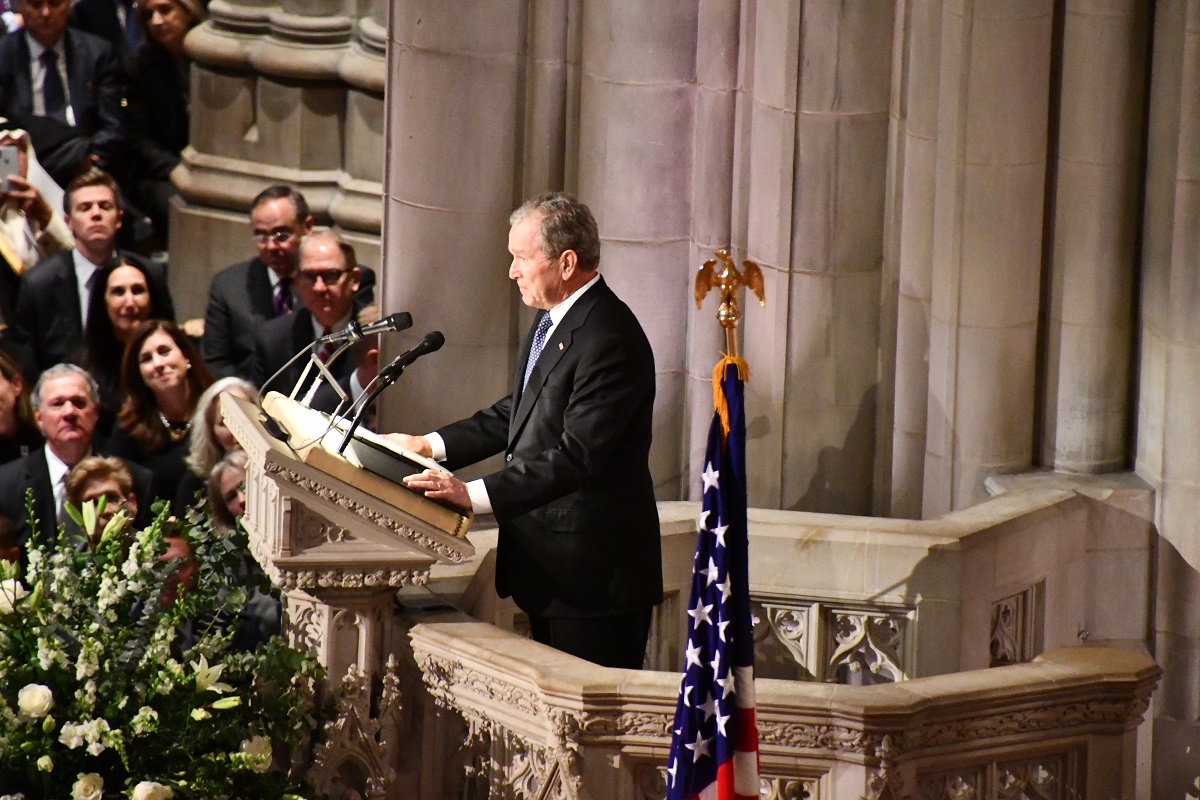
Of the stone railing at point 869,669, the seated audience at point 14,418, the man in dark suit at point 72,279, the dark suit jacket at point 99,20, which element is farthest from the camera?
the dark suit jacket at point 99,20

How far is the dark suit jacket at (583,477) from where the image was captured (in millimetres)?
5949

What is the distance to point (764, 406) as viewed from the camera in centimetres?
763

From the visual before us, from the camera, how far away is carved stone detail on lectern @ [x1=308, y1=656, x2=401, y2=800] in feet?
19.8

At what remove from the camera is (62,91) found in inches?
439

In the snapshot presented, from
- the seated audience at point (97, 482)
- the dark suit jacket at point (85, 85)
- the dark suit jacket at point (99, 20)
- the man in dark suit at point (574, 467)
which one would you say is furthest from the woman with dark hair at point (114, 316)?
the man in dark suit at point (574, 467)

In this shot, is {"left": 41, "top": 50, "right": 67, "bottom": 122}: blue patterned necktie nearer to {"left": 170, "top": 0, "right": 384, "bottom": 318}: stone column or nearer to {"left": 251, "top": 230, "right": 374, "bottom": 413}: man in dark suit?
{"left": 170, "top": 0, "right": 384, "bottom": 318}: stone column

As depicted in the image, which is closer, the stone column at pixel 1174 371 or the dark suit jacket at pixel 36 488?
the stone column at pixel 1174 371

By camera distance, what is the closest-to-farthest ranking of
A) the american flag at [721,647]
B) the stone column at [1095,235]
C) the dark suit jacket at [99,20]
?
the american flag at [721,647] < the stone column at [1095,235] < the dark suit jacket at [99,20]

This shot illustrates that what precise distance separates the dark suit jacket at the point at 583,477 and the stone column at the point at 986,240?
1.54 m

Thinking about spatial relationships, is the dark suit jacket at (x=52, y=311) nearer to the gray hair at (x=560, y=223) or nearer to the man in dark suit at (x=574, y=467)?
the man in dark suit at (x=574, y=467)

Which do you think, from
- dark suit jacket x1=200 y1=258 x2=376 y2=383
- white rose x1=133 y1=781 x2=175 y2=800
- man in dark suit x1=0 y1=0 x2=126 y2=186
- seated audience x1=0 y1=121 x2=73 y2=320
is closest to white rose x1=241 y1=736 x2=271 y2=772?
white rose x1=133 y1=781 x2=175 y2=800

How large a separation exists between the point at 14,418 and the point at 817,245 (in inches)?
110

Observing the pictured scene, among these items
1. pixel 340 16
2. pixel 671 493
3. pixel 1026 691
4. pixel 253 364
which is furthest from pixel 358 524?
→ pixel 340 16

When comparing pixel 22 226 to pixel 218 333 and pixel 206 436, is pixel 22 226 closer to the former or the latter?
pixel 218 333
